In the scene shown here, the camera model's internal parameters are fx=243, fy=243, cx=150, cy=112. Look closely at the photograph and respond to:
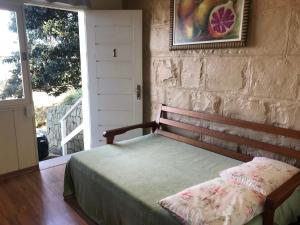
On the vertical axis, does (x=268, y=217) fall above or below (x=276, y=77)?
below

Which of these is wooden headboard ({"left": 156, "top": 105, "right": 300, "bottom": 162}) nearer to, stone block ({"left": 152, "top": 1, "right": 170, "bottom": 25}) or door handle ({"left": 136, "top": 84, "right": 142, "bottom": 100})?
door handle ({"left": 136, "top": 84, "right": 142, "bottom": 100})

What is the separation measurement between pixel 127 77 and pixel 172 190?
1.91 metres

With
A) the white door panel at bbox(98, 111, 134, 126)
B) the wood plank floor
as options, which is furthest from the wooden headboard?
the wood plank floor

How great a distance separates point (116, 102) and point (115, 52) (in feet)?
2.17

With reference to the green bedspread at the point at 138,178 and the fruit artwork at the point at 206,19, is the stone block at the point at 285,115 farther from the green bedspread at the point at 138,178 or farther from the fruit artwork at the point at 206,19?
the fruit artwork at the point at 206,19

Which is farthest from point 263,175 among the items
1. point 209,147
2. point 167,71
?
point 167,71

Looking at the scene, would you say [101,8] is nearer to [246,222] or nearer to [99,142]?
[99,142]

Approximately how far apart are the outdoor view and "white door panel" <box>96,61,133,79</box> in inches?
85.4

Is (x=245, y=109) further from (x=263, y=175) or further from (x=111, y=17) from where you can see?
(x=111, y=17)

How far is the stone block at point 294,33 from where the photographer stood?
1841 mm

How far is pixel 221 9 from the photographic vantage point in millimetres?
2260

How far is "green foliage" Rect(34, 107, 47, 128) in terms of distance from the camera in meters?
5.84

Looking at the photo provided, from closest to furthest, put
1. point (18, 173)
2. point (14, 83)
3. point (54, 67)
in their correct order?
point (14, 83) → point (18, 173) → point (54, 67)

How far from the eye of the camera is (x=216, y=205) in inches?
52.6
